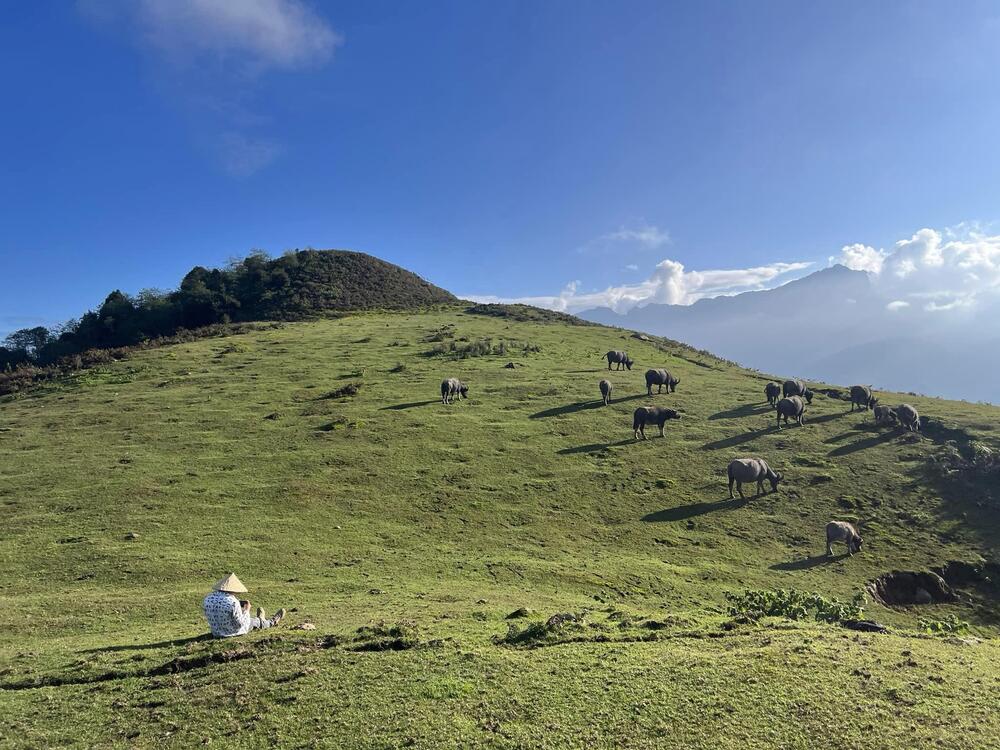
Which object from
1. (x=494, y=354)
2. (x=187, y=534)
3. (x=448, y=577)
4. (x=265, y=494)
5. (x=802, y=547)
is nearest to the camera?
(x=448, y=577)

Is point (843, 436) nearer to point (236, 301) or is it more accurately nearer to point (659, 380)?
point (659, 380)

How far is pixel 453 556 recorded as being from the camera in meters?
20.7

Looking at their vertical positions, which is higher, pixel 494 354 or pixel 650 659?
pixel 494 354

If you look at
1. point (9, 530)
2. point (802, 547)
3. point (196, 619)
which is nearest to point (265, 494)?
point (9, 530)

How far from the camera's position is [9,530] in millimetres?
21266

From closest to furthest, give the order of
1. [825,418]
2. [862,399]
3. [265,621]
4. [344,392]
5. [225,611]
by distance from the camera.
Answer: [225,611], [265,621], [825,418], [344,392], [862,399]

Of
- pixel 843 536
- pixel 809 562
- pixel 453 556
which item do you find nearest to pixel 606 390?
pixel 843 536

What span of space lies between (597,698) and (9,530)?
23.9 meters

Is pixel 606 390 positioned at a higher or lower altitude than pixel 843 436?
higher

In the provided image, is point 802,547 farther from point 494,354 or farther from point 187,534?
point 494,354

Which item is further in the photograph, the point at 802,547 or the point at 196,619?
the point at 802,547

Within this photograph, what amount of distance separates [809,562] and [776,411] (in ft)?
68.4

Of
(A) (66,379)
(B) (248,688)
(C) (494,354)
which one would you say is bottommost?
(B) (248,688)

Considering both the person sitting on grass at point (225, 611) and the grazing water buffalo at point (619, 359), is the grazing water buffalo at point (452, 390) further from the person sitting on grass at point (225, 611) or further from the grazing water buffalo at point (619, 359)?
the person sitting on grass at point (225, 611)
